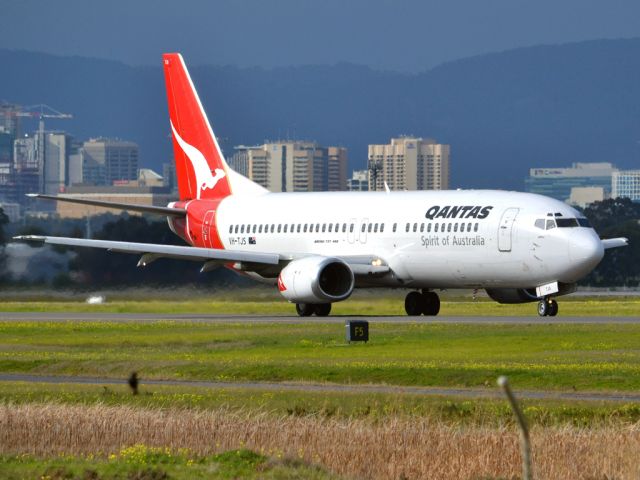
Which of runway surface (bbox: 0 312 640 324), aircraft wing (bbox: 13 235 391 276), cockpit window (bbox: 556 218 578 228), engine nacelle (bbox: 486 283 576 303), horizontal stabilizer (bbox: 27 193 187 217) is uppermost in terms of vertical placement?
horizontal stabilizer (bbox: 27 193 187 217)

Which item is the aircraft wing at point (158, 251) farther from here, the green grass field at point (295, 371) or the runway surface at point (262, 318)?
the green grass field at point (295, 371)

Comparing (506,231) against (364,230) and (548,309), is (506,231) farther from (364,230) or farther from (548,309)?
(364,230)

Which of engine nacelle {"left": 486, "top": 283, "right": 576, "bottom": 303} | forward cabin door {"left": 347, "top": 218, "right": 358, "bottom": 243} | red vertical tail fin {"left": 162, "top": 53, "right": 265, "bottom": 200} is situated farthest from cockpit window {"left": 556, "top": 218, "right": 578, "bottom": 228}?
red vertical tail fin {"left": 162, "top": 53, "right": 265, "bottom": 200}

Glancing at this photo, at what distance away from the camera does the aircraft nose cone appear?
179 feet

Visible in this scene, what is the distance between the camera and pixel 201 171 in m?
69.9

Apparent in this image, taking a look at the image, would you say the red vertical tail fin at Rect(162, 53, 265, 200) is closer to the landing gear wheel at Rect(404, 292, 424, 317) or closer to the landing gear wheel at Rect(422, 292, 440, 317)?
the landing gear wheel at Rect(404, 292, 424, 317)

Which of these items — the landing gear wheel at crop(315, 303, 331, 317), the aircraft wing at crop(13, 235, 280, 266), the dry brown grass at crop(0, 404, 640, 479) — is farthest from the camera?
the landing gear wheel at crop(315, 303, 331, 317)

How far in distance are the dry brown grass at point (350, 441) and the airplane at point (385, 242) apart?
97.3ft

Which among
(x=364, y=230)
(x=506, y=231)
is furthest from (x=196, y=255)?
(x=506, y=231)

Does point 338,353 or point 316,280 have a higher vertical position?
point 316,280

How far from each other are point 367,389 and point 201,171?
38.3m

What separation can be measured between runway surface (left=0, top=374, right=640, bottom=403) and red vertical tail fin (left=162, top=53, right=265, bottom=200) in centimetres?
3296

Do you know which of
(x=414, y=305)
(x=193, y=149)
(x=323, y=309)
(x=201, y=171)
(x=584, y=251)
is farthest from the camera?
(x=193, y=149)

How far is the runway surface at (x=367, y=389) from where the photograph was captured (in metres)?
31.2
